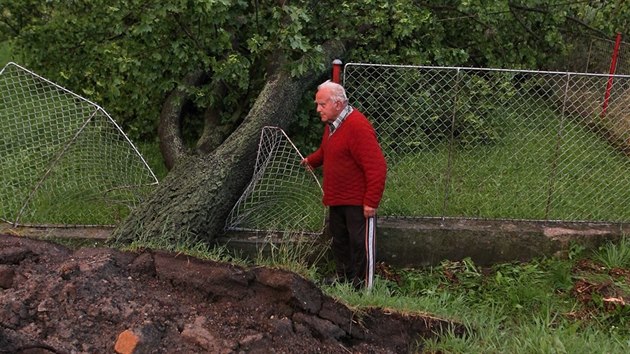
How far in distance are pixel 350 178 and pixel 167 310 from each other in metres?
1.53

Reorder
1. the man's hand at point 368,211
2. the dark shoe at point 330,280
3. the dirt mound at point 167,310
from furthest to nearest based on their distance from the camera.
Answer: the dark shoe at point 330,280 → the man's hand at point 368,211 → the dirt mound at point 167,310

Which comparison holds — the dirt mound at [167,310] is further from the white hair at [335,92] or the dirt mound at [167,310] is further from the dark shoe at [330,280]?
the white hair at [335,92]

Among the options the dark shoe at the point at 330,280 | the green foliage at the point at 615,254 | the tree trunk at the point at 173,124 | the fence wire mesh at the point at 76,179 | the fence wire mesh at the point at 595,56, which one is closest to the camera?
the dark shoe at the point at 330,280

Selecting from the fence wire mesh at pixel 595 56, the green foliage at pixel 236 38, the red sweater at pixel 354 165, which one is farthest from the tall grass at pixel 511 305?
the fence wire mesh at pixel 595 56

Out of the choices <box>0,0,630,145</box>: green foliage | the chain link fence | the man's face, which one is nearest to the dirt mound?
the man's face

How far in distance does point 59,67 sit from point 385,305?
4826mm

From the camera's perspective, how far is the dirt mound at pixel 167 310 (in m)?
2.66

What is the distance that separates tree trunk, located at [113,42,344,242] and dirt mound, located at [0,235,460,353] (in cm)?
66

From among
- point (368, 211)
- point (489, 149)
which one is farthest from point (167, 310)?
point (489, 149)

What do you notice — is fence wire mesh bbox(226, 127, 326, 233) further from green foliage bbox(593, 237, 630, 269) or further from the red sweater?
green foliage bbox(593, 237, 630, 269)

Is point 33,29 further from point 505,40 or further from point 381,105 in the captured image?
point 505,40

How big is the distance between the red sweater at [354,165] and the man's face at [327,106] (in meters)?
0.09

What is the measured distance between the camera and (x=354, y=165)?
388 cm

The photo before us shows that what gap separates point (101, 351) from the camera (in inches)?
102
